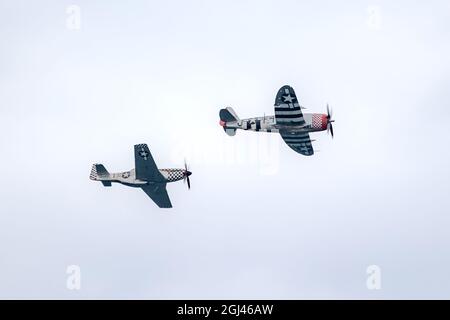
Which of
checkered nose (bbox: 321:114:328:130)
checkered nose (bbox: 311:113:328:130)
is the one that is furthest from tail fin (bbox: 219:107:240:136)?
checkered nose (bbox: 321:114:328:130)

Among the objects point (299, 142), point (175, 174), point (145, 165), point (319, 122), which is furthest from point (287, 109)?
point (145, 165)

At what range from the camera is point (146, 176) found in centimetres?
10050

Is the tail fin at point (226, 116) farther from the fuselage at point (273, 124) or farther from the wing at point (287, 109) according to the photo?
the wing at point (287, 109)

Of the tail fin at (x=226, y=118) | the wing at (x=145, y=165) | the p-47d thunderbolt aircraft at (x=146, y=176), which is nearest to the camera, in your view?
the wing at (x=145, y=165)

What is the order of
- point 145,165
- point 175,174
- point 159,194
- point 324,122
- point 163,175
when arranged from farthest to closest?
point 159,194
point 324,122
point 175,174
point 163,175
point 145,165

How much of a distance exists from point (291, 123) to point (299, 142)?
530 cm

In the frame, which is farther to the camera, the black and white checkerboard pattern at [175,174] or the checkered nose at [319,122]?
the checkered nose at [319,122]

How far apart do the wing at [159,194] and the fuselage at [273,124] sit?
37.5ft

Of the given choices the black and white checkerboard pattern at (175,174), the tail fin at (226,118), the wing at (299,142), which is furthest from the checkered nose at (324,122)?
the black and white checkerboard pattern at (175,174)

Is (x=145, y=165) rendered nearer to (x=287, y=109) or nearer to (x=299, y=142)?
(x=287, y=109)

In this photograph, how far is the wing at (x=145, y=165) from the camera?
9819cm
